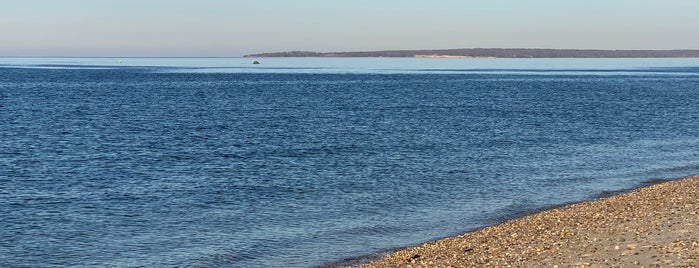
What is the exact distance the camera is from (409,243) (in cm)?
2433

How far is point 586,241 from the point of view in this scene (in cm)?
1966

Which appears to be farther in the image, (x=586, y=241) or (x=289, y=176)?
(x=289, y=176)

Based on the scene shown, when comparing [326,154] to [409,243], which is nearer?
[409,243]

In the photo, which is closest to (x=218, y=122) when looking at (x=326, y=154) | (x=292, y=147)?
(x=292, y=147)

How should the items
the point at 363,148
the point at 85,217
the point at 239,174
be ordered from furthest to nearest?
the point at 363,148, the point at 239,174, the point at 85,217

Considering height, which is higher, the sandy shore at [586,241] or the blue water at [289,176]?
the sandy shore at [586,241]

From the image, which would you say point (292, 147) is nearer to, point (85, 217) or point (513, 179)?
point (513, 179)

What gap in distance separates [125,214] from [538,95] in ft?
311

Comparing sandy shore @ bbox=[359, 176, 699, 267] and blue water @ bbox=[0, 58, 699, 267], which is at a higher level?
sandy shore @ bbox=[359, 176, 699, 267]

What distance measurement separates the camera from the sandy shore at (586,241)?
1741 cm

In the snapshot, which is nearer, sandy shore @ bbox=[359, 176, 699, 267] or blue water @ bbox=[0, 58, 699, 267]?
sandy shore @ bbox=[359, 176, 699, 267]

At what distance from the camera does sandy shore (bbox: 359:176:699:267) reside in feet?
57.1

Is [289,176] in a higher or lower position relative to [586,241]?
lower

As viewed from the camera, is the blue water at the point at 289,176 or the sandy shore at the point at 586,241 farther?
the blue water at the point at 289,176
